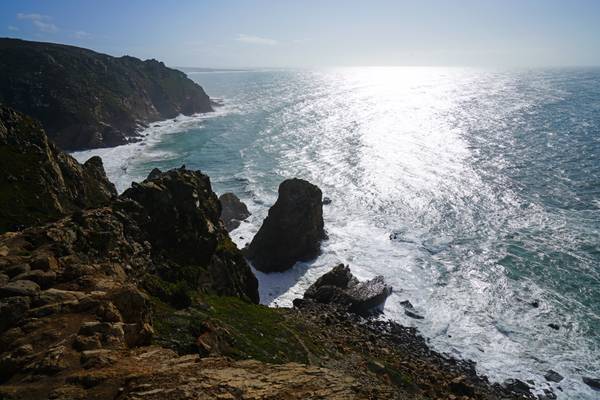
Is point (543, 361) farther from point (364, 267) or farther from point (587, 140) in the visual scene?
point (587, 140)

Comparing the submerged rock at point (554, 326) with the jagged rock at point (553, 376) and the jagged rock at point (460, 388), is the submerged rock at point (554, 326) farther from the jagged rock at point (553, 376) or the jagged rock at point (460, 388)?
the jagged rock at point (460, 388)

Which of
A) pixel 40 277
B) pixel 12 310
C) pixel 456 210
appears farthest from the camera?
pixel 456 210

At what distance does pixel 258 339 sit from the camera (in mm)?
23750

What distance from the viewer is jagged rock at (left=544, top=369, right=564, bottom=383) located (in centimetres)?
3147

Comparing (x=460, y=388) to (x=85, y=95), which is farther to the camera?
(x=85, y=95)

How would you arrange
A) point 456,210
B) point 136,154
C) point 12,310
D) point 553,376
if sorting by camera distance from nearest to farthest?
1. point 12,310
2. point 553,376
3. point 456,210
4. point 136,154

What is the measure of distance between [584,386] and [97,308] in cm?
3464

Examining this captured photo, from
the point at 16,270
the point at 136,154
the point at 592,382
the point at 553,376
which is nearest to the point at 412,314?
the point at 553,376

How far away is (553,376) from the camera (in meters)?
31.7

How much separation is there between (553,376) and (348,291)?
720 inches

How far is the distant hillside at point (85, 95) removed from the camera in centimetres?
10925

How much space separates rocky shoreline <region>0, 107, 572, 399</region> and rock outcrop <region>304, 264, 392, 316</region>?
0.14 metres

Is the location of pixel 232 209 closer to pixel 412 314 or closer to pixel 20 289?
pixel 412 314

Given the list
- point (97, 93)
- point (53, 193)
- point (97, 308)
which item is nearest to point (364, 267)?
point (53, 193)
